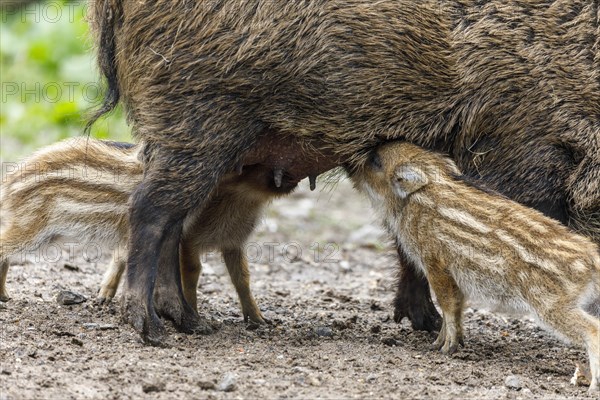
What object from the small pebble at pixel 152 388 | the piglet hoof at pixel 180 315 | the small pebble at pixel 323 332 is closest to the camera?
the small pebble at pixel 152 388

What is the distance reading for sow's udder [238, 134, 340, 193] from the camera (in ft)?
18.1

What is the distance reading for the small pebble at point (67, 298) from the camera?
19.2 feet

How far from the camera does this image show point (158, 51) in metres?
5.26

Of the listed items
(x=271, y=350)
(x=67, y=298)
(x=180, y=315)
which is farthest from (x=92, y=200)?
(x=271, y=350)

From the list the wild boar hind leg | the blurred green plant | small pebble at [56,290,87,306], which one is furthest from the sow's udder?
the blurred green plant

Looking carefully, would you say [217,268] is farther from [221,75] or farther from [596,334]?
[596,334]

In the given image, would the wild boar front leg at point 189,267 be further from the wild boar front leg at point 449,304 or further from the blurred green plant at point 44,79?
the blurred green plant at point 44,79

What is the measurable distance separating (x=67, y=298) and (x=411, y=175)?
6.65 ft

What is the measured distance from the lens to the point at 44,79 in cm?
1170

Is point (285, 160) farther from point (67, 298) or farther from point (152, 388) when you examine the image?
point (152, 388)

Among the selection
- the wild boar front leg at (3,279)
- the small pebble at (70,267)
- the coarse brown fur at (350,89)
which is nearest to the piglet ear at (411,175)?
the coarse brown fur at (350,89)

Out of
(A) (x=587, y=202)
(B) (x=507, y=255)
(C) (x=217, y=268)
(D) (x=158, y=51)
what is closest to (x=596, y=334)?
(B) (x=507, y=255)

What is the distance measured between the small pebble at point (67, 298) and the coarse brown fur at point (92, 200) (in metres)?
0.30

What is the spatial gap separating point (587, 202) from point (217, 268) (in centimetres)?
323
